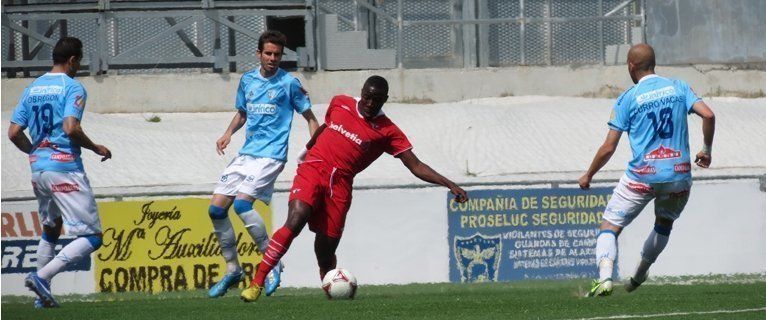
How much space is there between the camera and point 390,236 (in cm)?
1548

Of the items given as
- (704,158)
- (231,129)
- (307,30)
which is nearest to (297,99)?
(231,129)

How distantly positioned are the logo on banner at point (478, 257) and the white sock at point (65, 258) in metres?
5.36

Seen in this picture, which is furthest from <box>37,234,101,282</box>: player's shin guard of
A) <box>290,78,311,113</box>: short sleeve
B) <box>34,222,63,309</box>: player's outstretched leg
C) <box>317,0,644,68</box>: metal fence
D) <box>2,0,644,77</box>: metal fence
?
<box>317,0,644,68</box>: metal fence

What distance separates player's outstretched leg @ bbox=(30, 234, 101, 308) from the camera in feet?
35.2

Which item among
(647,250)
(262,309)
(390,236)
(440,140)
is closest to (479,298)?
(647,250)

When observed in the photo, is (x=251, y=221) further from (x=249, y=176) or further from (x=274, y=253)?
(x=274, y=253)

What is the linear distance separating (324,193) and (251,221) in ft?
4.60

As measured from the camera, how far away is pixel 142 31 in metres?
22.9

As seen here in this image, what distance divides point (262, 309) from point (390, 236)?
19.3 feet

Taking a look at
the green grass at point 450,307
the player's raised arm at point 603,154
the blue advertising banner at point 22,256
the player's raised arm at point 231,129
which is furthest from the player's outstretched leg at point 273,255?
the blue advertising banner at point 22,256

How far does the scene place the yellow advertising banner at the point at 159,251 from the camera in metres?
15.0

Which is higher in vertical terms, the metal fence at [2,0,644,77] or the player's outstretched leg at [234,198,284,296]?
the metal fence at [2,0,644,77]

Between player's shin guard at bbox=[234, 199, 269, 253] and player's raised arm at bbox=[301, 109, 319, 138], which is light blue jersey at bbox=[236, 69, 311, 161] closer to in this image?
player's raised arm at bbox=[301, 109, 319, 138]

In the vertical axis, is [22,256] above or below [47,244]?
below
